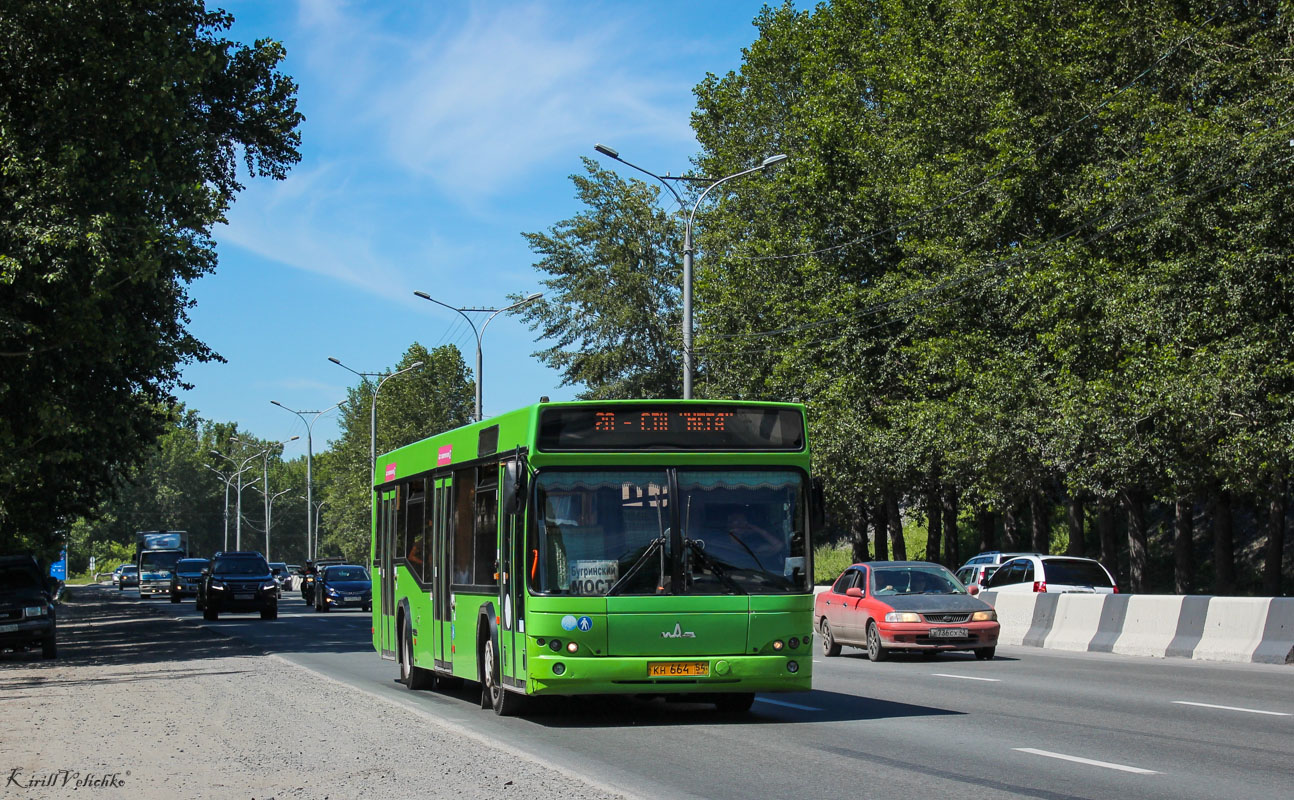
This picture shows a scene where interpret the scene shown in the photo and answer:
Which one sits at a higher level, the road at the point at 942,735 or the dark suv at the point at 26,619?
the dark suv at the point at 26,619

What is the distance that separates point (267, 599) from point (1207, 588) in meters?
28.6

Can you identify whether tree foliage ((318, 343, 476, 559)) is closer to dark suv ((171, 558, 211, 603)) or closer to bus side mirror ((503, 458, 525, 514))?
dark suv ((171, 558, 211, 603))

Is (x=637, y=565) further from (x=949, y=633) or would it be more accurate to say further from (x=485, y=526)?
(x=949, y=633)

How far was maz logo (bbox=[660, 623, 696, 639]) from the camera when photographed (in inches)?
498

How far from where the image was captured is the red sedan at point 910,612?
21922 mm

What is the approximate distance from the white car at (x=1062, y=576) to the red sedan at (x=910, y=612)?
5793 millimetres

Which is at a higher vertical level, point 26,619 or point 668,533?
point 668,533

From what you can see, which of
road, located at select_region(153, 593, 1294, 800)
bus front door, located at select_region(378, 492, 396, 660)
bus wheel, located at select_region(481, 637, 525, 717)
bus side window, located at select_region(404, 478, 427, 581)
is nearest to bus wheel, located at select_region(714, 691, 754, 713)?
road, located at select_region(153, 593, 1294, 800)

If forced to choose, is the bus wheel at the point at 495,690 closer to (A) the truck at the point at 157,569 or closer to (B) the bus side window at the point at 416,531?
(B) the bus side window at the point at 416,531

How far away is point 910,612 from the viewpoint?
2209 cm

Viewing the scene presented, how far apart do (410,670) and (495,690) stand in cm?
418

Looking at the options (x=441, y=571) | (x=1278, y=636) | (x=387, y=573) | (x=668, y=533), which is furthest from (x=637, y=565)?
(x=1278, y=636)

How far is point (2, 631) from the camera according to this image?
27281 millimetres

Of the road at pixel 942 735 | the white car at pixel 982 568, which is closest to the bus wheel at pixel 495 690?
the road at pixel 942 735
